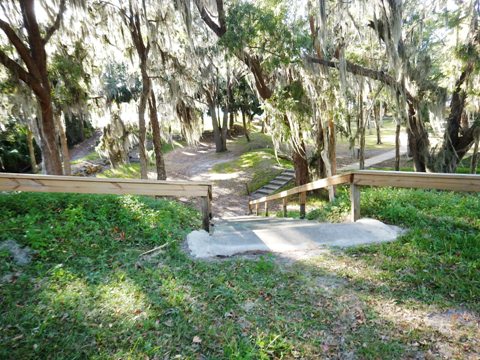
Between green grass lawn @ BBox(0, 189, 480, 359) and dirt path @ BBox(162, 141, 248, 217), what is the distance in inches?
407

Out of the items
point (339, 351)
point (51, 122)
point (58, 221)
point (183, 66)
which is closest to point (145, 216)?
point (58, 221)

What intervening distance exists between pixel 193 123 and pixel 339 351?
12.2 meters

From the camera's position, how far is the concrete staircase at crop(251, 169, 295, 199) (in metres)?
15.7

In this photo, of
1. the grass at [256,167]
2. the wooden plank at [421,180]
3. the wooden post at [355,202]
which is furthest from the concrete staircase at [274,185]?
the wooden plank at [421,180]

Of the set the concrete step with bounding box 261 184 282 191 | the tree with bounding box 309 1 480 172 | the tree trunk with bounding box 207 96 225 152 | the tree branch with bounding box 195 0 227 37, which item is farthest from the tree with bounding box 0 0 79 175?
the tree trunk with bounding box 207 96 225 152

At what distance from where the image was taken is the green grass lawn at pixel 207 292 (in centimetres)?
199

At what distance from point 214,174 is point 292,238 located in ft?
52.7

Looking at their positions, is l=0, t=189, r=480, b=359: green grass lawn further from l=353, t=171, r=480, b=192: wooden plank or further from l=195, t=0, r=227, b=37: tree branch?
l=195, t=0, r=227, b=37: tree branch

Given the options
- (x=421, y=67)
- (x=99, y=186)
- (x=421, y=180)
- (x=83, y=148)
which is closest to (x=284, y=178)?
(x=421, y=67)

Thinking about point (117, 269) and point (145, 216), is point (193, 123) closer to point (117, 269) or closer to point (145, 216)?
point (145, 216)

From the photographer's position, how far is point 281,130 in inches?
384

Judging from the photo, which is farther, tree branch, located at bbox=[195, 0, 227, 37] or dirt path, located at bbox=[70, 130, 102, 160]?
dirt path, located at bbox=[70, 130, 102, 160]

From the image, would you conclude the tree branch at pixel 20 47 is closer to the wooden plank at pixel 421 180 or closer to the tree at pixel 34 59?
the tree at pixel 34 59

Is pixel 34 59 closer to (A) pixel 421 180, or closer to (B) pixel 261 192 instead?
(A) pixel 421 180
